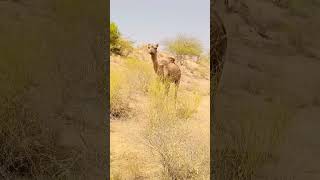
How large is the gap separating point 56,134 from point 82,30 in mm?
778

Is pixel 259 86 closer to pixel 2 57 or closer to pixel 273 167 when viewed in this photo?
pixel 273 167

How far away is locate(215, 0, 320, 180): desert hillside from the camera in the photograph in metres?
2.44

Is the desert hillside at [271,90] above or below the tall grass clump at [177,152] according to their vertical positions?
above

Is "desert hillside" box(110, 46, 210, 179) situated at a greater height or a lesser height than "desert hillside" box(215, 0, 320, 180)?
lesser

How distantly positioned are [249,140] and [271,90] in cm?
31

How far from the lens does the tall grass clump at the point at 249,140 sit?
247cm

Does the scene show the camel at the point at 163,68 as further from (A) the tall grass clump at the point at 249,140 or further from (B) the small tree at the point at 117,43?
(B) the small tree at the point at 117,43

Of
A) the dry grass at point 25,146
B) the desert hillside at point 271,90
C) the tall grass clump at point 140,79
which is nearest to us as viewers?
the desert hillside at point 271,90

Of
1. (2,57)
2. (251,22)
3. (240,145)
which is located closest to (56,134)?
(2,57)

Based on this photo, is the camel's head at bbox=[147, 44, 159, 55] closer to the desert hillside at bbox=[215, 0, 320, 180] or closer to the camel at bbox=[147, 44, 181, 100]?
the camel at bbox=[147, 44, 181, 100]

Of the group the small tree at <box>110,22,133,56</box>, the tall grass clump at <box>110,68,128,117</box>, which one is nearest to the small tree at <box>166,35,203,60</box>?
the small tree at <box>110,22,133,56</box>

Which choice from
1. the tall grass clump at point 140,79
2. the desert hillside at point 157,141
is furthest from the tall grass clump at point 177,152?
the tall grass clump at point 140,79

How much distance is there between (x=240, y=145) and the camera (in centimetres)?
255

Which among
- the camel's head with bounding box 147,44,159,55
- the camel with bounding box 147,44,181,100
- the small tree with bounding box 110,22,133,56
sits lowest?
the camel with bounding box 147,44,181,100
